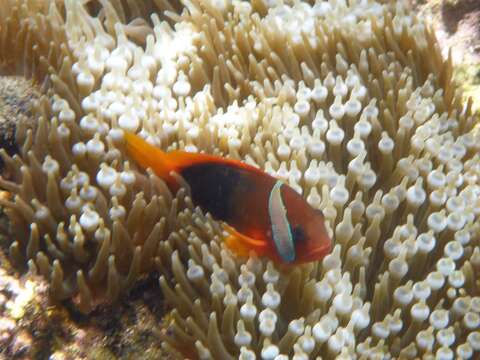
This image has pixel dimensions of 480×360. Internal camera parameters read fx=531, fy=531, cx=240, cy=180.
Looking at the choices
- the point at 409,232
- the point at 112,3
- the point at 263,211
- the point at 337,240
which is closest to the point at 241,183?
the point at 263,211

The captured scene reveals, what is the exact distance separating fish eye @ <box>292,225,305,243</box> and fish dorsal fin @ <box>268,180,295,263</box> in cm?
1

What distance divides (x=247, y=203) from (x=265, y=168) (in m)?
0.22

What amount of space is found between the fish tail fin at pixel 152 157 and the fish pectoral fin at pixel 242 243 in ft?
1.09

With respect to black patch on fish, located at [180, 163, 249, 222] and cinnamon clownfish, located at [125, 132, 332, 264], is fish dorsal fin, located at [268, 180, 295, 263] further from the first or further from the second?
black patch on fish, located at [180, 163, 249, 222]

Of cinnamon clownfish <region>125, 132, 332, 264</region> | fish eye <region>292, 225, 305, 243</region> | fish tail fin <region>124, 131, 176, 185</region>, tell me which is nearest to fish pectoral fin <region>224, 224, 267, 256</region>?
cinnamon clownfish <region>125, 132, 332, 264</region>

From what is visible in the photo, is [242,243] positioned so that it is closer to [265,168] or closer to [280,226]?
[280,226]

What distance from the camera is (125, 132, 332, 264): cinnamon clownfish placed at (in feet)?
5.44

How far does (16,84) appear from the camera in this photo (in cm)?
215

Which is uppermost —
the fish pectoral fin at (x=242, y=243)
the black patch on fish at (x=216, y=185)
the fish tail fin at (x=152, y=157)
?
the fish tail fin at (x=152, y=157)

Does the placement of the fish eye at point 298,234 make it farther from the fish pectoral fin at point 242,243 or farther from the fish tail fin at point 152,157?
the fish tail fin at point 152,157

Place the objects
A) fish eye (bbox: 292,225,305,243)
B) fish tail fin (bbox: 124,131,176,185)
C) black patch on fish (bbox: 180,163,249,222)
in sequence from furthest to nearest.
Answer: fish tail fin (bbox: 124,131,176,185) < black patch on fish (bbox: 180,163,249,222) < fish eye (bbox: 292,225,305,243)

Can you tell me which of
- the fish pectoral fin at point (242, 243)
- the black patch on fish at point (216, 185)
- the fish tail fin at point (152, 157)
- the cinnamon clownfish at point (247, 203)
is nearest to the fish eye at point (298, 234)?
the cinnamon clownfish at point (247, 203)

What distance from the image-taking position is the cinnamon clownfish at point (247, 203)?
65.3 inches

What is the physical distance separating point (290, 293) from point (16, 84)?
4.52 ft
